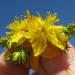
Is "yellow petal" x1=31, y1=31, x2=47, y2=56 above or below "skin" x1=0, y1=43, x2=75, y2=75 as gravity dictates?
above

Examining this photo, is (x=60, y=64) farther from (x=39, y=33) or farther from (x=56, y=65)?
(x=39, y=33)

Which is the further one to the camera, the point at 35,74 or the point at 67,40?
the point at 35,74

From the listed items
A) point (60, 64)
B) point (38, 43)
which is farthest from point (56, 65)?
point (38, 43)

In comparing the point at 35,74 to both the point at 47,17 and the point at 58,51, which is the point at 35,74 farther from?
the point at 47,17

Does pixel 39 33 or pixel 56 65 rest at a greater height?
pixel 39 33

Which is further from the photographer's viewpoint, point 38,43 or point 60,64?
point 60,64

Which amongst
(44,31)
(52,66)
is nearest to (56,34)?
(44,31)

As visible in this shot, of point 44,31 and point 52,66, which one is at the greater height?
point 44,31

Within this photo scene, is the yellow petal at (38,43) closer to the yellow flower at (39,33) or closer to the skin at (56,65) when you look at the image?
the yellow flower at (39,33)

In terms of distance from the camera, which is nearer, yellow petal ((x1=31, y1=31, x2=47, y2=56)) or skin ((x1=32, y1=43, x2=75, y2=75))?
yellow petal ((x1=31, y1=31, x2=47, y2=56))

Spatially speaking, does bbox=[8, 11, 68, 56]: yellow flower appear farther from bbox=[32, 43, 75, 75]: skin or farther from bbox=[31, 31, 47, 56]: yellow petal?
bbox=[32, 43, 75, 75]: skin

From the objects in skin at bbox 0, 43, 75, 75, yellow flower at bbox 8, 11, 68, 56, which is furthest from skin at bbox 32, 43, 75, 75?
yellow flower at bbox 8, 11, 68, 56
